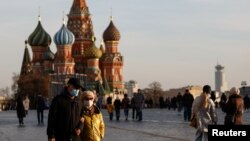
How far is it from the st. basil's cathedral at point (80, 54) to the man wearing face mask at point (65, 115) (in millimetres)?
98489

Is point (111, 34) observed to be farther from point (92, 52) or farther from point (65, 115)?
point (65, 115)

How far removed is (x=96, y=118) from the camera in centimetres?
1188

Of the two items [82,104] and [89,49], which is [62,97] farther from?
[89,49]

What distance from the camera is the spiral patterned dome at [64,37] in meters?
113

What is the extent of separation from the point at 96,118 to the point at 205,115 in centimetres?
368

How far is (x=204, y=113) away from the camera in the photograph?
593 inches

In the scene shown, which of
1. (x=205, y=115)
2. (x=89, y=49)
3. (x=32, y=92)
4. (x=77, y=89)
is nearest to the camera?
(x=77, y=89)

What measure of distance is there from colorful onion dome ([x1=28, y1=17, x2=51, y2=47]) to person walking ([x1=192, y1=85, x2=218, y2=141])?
335 feet

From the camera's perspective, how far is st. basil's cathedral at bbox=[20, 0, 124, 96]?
11206 cm

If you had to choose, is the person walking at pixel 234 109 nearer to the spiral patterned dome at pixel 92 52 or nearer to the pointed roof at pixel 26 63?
the spiral patterned dome at pixel 92 52

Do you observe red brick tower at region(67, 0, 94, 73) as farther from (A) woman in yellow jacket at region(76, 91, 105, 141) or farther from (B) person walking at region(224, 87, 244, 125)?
(A) woman in yellow jacket at region(76, 91, 105, 141)

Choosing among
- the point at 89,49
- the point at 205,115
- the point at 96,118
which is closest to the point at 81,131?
the point at 96,118

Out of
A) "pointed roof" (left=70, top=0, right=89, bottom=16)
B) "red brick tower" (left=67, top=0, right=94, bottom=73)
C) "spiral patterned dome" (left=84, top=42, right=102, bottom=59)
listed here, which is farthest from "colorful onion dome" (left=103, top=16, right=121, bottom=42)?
"spiral patterned dome" (left=84, top=42, right=102, bottom=59)

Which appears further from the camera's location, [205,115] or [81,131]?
[205,115]
